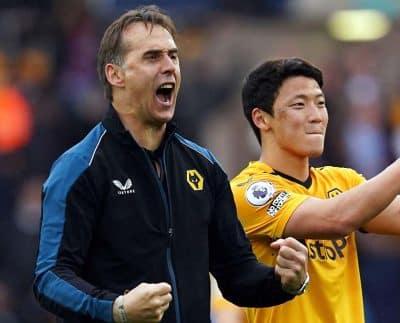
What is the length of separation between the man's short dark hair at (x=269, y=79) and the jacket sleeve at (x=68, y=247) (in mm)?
1529

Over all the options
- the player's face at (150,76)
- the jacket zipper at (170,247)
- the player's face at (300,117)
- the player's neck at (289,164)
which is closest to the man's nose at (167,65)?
the player's face at (150,76)

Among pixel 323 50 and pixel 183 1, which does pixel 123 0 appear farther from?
pixel 323 50

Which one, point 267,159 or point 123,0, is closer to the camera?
point 267,159

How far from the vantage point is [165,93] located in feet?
23.1

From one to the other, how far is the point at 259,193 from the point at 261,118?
1.44 ft

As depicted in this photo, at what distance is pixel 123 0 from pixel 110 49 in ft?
37.9

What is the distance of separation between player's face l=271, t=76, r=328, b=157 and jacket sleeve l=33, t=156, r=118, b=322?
1.47 m

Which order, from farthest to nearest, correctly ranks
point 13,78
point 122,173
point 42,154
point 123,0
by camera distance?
point 123,0
point 13,78
point 42,154
point 122,173

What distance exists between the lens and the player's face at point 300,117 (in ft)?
25.7

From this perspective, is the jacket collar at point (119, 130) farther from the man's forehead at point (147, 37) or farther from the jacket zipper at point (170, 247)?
the man's forehead at point (147, 37)

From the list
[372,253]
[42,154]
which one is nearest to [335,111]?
[372,253]

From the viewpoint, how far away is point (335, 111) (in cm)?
1559

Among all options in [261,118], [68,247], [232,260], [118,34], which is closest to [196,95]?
[261,118]

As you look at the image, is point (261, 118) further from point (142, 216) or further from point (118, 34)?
point (142, 216)
